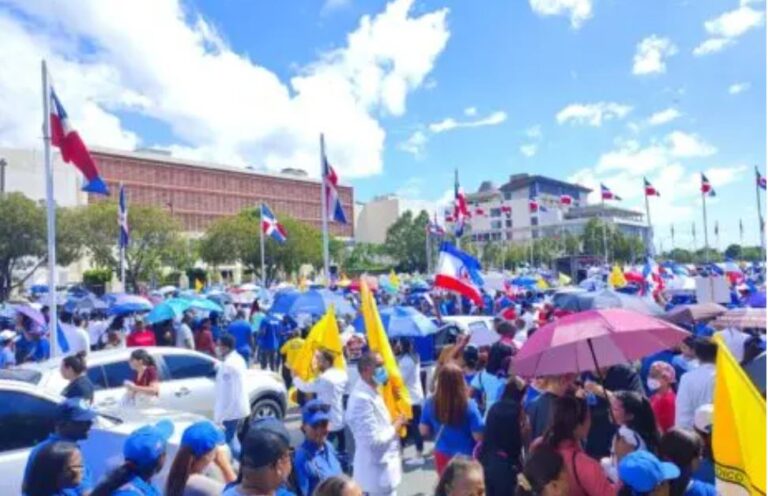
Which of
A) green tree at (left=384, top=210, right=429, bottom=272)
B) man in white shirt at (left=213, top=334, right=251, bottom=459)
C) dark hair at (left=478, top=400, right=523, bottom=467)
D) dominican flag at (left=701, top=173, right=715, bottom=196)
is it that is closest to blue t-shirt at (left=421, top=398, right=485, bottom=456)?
dark hair at (left=478, top=400, right=523, bottom=467)

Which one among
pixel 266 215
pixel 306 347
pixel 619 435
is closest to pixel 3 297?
pixel 266 215

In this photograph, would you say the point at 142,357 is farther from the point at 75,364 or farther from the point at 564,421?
the point at 564,421

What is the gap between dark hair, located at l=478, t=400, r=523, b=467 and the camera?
4586 millimetres

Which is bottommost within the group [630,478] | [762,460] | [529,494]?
[529,494]

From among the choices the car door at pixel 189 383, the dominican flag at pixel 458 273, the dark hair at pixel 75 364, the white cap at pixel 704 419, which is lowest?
the car door at pixel 189 383

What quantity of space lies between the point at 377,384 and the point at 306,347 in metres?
2.91

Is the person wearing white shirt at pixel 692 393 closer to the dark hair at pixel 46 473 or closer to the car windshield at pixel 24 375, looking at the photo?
the dark hair at pixel 46 473

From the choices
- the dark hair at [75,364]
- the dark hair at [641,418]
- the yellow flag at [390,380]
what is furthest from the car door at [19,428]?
the dark hair at [641,418]

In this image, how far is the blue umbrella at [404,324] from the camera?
32.4ft

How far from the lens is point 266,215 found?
26.9 m

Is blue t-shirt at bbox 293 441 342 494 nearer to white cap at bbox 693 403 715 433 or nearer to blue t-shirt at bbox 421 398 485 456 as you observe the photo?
blue t-shirt at bbox 421 398 485 456

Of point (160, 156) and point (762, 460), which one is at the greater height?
point (160, 156)

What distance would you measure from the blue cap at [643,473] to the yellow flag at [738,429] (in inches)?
11.0

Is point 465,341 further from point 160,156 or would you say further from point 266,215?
point 160,156
